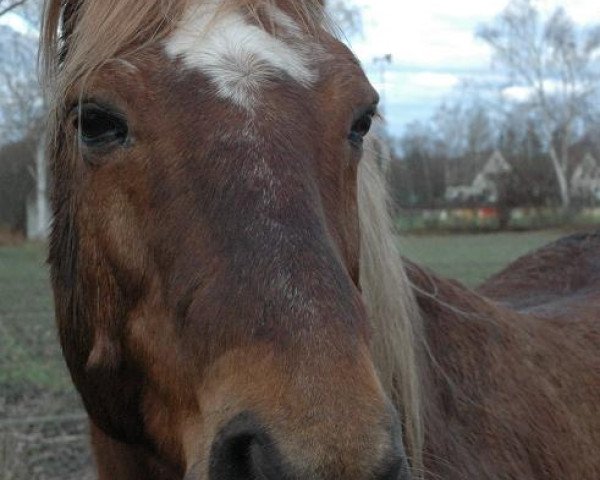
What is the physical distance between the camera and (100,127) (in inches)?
84.2

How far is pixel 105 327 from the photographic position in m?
A: 2.25

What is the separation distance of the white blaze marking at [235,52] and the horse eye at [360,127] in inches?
7.9

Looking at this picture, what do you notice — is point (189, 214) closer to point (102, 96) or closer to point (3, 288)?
point (102, 96)

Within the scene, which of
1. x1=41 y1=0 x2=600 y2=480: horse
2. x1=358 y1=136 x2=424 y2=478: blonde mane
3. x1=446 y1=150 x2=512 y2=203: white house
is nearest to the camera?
x1=41 y1=0 x2=600 y2=480: horse

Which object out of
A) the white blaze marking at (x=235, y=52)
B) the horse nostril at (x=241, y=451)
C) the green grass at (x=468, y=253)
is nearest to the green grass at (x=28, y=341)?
the white blaze marking at (x=235, y=52)

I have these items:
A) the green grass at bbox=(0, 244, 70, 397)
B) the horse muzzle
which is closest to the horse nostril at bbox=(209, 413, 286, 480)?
the horse muzzle

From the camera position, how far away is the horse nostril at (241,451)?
63.0 inches

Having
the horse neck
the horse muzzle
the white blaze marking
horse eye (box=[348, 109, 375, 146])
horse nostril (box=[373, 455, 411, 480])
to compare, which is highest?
the white blaze marking

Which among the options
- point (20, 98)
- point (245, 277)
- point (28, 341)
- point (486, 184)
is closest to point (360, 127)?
point (245, 277)

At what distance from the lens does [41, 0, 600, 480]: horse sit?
5.53ft

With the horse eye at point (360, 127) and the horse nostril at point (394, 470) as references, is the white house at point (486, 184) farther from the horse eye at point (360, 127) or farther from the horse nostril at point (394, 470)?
the horse nostril at point (394, 470)

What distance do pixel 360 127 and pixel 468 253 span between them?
27849 mm

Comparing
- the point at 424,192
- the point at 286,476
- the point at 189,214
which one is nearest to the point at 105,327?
the point at 189,214

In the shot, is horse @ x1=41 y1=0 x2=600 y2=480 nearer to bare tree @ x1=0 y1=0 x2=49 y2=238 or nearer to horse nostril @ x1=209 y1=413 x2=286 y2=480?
horse nostril @ x1=209 y1=413 x2=286 y2=480
